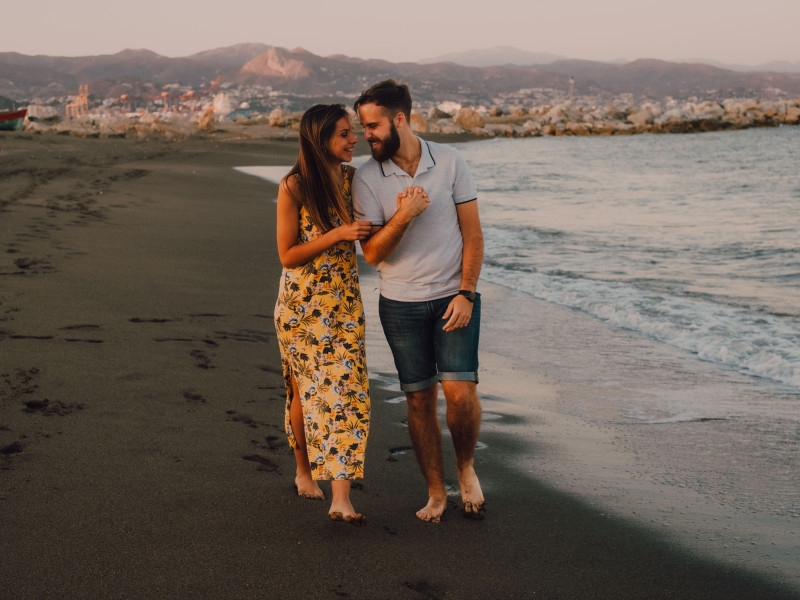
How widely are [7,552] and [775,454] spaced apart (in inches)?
143

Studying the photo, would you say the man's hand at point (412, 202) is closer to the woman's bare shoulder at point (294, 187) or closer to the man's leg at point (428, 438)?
the woman's bare shoulder at point (294, 187)

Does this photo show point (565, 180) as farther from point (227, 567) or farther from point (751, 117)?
point (751, 117)

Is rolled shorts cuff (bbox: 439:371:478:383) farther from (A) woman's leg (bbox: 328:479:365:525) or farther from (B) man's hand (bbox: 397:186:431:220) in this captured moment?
(B) man's hand (bbox: 397:186:431:220)

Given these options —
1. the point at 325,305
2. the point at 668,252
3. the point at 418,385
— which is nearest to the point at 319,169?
the point at 325,305

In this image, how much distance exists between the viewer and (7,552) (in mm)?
2879

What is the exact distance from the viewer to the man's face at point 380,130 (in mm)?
3260

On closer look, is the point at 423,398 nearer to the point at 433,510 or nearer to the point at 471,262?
the point at 433,510

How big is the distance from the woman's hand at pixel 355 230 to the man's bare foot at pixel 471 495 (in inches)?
44.2

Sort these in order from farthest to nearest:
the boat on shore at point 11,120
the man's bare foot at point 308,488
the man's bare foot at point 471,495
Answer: the boat on shore at point 11,120
the man's bare foot at point 308,488
the man's bare foot at point 471,495

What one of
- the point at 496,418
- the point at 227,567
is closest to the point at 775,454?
the point at 496,418

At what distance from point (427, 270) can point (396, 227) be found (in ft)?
0.95

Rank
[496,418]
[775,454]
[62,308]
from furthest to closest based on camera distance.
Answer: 1. [62,308]
2. [496,418]
3. [775,454]

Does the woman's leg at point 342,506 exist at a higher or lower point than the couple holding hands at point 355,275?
lower

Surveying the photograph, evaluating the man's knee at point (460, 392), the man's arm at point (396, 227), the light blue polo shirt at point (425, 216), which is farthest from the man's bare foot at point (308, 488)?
the man's arm at point (396, 227)
